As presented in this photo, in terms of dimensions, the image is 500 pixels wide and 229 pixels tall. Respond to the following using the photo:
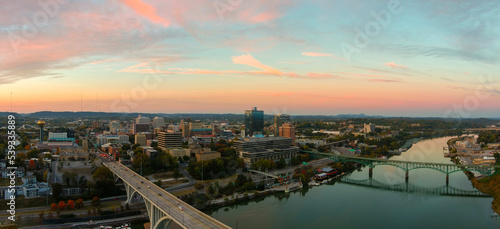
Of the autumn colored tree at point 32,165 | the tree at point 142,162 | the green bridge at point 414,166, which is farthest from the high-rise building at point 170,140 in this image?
the green bridge at point 414,166

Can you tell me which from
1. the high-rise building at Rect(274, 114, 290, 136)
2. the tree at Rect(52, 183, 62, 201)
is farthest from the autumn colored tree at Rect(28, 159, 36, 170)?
the high-rise building at Rect(274, 114, 290, 136)

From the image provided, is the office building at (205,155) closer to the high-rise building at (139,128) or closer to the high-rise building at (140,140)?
the high-rise building at (140,140)

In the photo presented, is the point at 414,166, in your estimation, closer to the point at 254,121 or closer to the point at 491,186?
the point at 491,186

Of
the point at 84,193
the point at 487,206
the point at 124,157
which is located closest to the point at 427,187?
the point at 487,206

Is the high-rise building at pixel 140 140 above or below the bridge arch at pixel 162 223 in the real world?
above

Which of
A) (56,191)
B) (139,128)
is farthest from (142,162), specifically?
(139,128)

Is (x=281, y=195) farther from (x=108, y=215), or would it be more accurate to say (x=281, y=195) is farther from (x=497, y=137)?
(x=497, y=137)

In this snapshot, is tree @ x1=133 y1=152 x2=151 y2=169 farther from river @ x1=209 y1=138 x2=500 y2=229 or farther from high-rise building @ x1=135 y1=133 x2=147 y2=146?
high-rise building @ x1=135 y1=133 x2=147 y2=146
